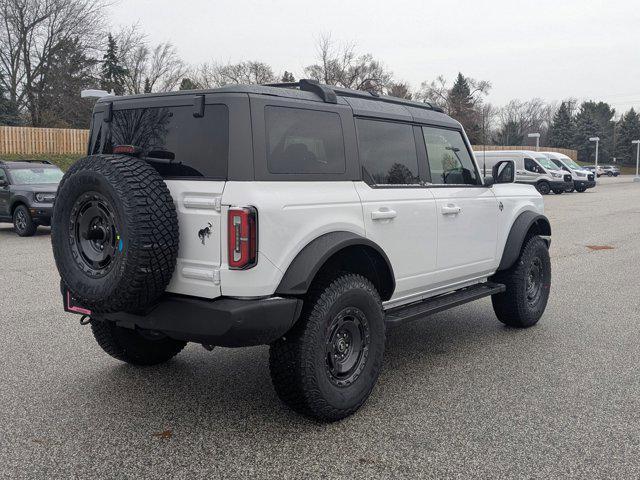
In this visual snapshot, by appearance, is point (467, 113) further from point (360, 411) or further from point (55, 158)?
point (360, 411)

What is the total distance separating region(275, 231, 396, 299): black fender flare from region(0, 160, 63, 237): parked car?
11319mm

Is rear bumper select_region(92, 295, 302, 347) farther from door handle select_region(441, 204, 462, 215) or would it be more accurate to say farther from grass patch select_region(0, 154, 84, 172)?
grass patch select_region(0, 154, 84, 172)

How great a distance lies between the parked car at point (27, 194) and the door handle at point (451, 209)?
1091cm

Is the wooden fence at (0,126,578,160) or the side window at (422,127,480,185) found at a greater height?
the wooden fence at (0,126,578,160)

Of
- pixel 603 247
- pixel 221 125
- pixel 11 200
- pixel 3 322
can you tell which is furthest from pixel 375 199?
pixel 11 200

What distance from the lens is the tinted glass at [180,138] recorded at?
3469mm

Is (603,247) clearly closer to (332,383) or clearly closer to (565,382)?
(565,382)

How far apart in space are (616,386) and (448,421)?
1.48 meters

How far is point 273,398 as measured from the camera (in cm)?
418

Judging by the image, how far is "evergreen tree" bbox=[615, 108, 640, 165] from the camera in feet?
308

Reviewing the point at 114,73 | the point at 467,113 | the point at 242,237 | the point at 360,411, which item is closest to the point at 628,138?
the point at 467,113

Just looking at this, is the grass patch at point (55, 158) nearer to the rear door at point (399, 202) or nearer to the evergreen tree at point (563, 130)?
the rear door at point (399, 202)

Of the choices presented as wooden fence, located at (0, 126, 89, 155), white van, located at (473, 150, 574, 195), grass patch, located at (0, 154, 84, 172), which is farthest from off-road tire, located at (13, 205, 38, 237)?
white van, located at (473, 150, 574, 195)

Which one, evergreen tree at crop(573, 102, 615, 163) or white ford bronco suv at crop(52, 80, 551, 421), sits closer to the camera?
white ford bronco suv at crop(52, 80, 551, 421)
